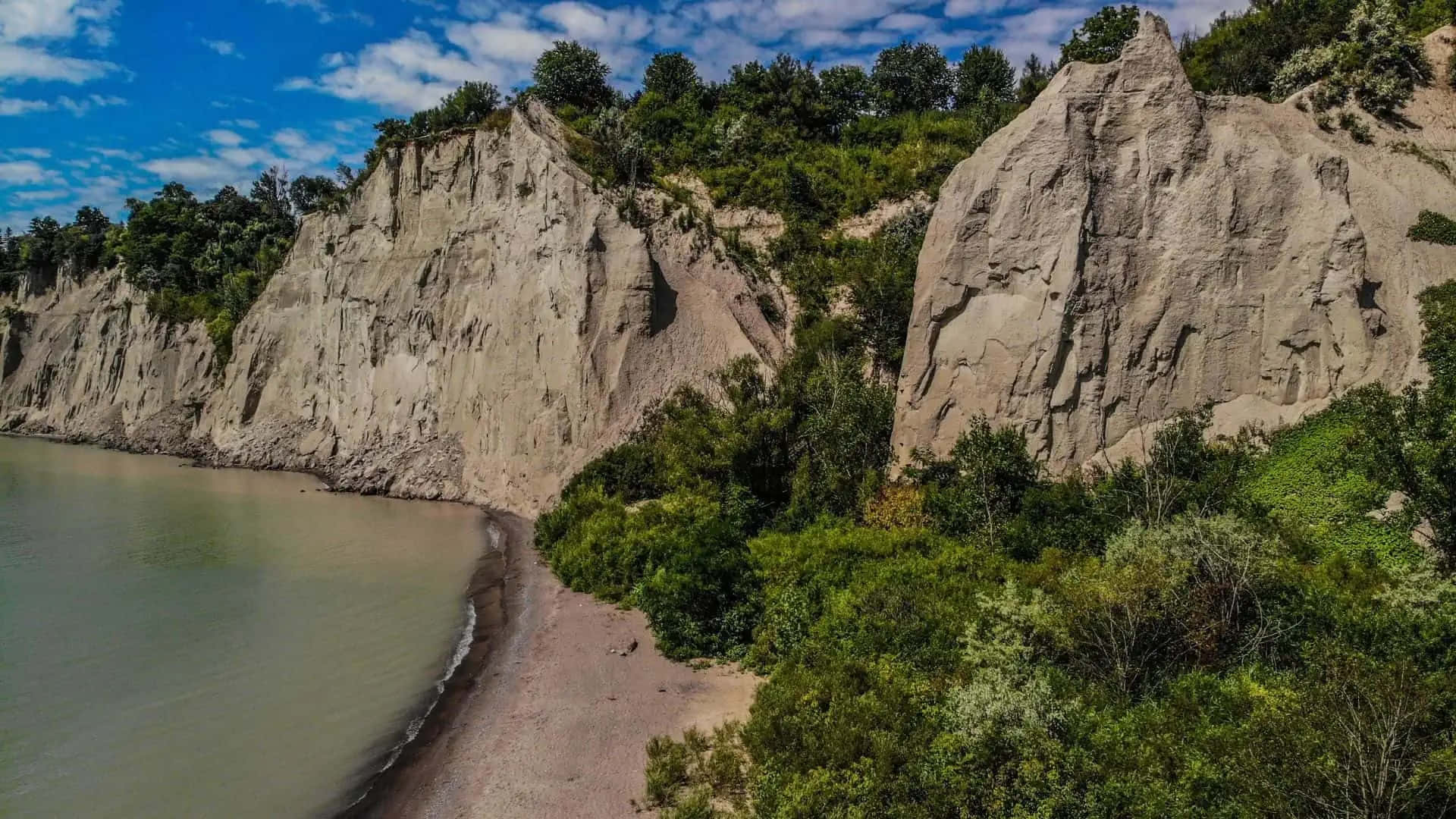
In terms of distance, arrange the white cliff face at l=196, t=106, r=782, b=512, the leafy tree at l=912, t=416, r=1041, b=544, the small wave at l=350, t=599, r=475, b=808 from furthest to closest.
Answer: the white cliff face at l=196, t=106, r=782, b=512, the leafy tree at l=912, t=416, r=1041, b=544, the small wave at l=350, t=599, r=475, b=808

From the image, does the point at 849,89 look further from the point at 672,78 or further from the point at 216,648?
the point at 216,648

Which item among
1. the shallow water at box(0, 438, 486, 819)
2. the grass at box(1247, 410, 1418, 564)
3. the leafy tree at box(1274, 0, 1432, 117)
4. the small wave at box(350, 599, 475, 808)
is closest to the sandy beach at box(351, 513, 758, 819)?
the small wave at box(350, 599, 475, 808)

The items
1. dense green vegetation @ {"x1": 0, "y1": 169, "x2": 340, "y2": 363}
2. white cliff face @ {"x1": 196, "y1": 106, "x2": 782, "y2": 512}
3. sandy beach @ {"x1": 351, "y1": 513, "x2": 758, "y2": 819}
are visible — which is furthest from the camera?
dense green vegetation @ {"x1": 0, "y1": 169, "x2": 340, "y2": 363}

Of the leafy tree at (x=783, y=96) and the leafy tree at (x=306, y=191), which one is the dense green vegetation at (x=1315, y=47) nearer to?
the leafy tree at (x=783, y=96)

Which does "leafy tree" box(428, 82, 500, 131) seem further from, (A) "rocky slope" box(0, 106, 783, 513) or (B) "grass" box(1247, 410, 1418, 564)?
(B) "grass" box(1247, 410, 1418, 564)

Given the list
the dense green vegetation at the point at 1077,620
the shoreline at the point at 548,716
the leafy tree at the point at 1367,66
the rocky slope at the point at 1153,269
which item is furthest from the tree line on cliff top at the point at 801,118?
the shoreline at the point at 548,716

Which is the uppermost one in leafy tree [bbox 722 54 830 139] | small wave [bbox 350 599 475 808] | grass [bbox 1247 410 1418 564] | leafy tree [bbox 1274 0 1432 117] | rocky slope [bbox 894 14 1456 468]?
leafy tree [bbox 722 54 830 139]

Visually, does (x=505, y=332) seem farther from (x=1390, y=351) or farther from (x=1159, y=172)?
(x=1390, y=351)
